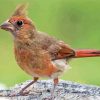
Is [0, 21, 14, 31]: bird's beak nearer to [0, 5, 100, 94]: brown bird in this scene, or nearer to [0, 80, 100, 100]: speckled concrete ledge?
[0, 5, 100, 94]: brown bird

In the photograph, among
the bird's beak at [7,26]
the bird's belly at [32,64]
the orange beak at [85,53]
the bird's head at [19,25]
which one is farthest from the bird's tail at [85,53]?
the bird's beak at [7,26]

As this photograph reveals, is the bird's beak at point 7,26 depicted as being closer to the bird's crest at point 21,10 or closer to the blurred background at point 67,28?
the bird's crest at point 21,10

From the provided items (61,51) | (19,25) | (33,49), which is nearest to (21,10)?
(19,25)

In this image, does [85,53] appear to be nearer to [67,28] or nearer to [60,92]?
[60,92]

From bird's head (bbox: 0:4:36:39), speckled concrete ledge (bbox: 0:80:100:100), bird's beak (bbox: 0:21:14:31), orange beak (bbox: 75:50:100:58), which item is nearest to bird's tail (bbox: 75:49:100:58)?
orange beak (bbox: 75:50:100:58)

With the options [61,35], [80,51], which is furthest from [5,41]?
[80,51]

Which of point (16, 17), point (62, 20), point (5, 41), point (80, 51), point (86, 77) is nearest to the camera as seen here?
point (16, 17)

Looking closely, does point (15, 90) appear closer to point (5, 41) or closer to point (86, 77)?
point (86, 77)
